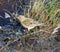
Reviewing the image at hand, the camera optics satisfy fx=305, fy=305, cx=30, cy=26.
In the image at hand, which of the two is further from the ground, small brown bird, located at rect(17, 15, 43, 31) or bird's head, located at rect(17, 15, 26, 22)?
bird's head, located at rect(17, 15, 26, 22)

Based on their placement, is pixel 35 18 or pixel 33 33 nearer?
pixel 33 33

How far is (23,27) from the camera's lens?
326cm

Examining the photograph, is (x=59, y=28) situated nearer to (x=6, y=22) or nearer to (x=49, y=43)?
(x=49, y=43)

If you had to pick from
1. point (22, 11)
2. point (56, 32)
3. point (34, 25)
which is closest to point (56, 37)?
point (56, 32)

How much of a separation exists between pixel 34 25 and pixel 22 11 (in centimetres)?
36

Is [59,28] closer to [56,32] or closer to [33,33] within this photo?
[56,32]

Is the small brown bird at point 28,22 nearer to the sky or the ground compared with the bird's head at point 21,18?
nearer to the ground

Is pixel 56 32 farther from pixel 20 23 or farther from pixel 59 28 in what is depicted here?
pixel 20 23

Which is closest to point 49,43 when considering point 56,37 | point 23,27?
point 56,37

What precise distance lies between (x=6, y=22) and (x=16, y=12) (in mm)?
195

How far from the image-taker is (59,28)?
126 inches

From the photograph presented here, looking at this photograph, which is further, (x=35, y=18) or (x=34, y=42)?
(x=35, y=18)

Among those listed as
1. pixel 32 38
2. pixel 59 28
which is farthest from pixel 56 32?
pixel 32 38

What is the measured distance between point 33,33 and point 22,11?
18.4 inches
